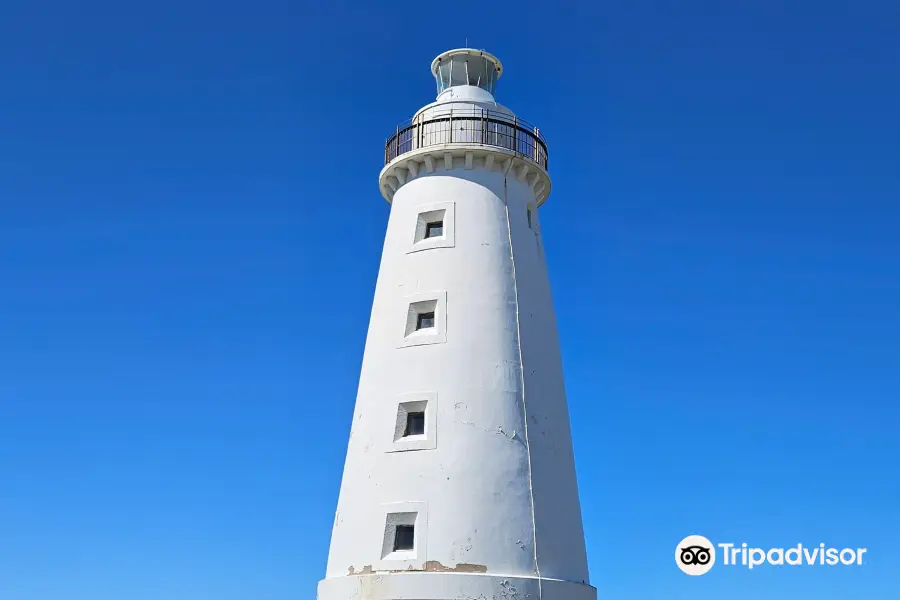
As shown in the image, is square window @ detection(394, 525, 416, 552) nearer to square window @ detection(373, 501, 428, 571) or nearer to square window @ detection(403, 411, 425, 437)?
square window @ detection(373, 501, 428, 571)

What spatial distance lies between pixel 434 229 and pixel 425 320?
104 inches

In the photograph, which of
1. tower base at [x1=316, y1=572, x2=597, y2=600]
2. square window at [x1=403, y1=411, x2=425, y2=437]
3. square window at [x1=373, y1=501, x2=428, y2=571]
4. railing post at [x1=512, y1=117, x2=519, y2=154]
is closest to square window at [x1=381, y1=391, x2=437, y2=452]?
square window at [x1=403, y1=411, x2=425, y2=437]

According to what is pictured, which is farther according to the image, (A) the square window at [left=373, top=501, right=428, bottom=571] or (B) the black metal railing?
(B) the black metal railing

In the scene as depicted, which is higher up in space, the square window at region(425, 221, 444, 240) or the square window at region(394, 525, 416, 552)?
the square window at region(425, 221, 444, 240)

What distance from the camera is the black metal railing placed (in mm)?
23250

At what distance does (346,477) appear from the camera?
21031 mm

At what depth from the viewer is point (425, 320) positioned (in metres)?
21.6

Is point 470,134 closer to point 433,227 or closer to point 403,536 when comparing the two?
point 433,227

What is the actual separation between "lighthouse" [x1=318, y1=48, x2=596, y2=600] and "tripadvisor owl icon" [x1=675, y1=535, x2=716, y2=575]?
507cm

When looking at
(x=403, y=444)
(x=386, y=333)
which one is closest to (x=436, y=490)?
(x=403, y=444)

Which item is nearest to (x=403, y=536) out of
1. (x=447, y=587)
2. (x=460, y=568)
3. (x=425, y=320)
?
(x=460, y=568)

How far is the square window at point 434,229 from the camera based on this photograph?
22703 millimetres

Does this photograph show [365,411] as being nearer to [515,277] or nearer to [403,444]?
[403,444]

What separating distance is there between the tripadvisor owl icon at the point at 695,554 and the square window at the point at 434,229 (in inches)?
445
